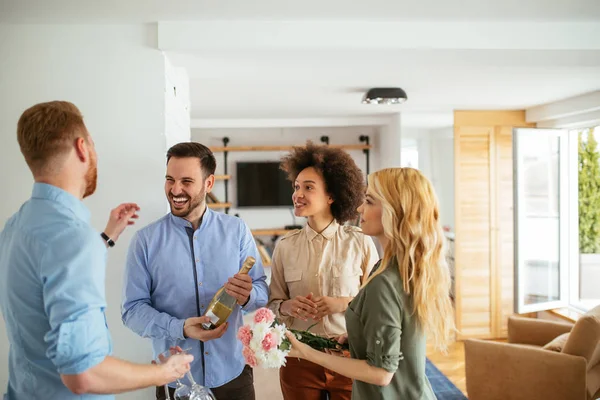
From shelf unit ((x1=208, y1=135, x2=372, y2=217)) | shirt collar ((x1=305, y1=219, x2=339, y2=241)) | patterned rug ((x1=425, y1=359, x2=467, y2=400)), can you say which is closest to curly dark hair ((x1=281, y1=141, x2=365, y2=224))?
shirt collar ((x1=305, y1=219, x2=339, y2=241))

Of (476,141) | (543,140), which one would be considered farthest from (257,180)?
(543,140)

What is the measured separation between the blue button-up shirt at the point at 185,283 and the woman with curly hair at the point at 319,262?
0.23m

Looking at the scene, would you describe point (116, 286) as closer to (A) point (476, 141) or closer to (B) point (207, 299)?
(B) point (207, 299)

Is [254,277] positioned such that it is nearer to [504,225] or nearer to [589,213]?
[504,225]

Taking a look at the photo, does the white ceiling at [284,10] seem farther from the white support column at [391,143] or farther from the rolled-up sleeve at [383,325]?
the white support column at [391,143]

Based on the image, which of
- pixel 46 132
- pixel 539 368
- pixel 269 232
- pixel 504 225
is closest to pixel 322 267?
pixel 46 132

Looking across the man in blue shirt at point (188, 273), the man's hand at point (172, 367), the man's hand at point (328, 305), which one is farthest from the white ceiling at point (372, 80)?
the man's hand at point (172, 367)

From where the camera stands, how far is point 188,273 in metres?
1.92

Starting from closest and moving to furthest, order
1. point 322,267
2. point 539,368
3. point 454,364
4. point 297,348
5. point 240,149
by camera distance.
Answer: point 297,348 → point 322,267 → point 539,368 → point 454,364 → point 240,149

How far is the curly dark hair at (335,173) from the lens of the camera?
2340 mm

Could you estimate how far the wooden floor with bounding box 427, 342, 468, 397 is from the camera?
438 cm

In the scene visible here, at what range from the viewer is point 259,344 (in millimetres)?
1496

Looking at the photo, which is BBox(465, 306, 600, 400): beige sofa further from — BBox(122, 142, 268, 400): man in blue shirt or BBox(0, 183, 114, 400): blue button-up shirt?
BBox(0, 183, 114, 400): blue button-up shirt

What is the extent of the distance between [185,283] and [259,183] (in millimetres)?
5120
